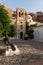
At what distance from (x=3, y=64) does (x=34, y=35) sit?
36381 millimetres

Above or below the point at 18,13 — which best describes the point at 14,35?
below

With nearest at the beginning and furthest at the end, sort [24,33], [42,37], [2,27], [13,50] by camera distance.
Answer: [13,50] < [2,27] < [42,37] < [24,33]

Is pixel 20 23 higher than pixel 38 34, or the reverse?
pixel 20 23

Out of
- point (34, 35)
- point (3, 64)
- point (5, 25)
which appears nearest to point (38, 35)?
point (34, 35)

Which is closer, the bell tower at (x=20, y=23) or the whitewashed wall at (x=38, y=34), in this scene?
the whitewashed wall at (x=38, y=34)

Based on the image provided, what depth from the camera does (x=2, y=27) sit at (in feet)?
102

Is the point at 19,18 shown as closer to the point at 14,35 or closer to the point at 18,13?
the point at 18,13

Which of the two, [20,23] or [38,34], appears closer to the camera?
[38,34]

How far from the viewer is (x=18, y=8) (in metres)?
54.9

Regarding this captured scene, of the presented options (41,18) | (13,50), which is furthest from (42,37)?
(41,18)

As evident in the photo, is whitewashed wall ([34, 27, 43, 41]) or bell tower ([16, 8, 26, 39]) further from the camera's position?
bell tower ([16, 8, 26, 39])

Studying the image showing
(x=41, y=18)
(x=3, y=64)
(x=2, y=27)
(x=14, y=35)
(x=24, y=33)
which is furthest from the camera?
(x=41, y=18)

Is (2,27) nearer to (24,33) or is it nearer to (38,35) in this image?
(38,35)

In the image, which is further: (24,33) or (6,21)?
(24,33)
